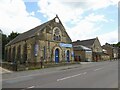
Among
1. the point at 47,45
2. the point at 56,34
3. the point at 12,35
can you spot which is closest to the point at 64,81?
the point at 47,45

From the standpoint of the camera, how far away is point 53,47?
129 feet

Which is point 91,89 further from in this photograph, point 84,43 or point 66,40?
point 84,43

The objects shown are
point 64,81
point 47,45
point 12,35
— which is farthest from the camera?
point 12,35

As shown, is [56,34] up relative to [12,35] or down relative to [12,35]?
down

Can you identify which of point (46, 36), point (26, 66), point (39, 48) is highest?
→ point (46, 36)

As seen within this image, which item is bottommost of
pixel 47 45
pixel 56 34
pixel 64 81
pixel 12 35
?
pixel 64 81

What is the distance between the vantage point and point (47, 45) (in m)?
38.2

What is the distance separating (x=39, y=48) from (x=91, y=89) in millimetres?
27446

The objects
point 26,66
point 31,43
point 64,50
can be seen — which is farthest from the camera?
point 64,50

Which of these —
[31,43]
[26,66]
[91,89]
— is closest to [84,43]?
[31,43]

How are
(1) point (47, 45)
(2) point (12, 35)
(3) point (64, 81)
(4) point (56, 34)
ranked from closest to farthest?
(3) point (64, 81) < (1) point (47, 45) < (4) point (56, 34) < (2) point (12, 35)

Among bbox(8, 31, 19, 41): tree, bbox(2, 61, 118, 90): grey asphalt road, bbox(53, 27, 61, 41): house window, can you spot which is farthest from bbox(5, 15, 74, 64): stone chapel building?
bbox(8, 31, 19, 41): tree

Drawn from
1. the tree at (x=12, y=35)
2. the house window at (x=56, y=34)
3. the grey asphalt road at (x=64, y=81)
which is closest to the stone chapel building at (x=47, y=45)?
the house window at (x=56, y=34)

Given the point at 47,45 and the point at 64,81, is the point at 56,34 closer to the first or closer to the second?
the point at 47,45
